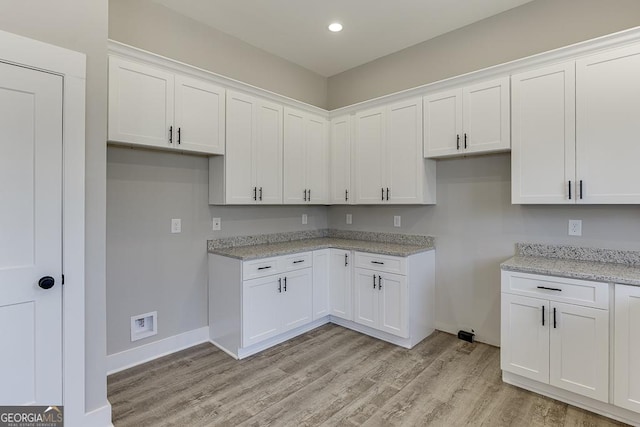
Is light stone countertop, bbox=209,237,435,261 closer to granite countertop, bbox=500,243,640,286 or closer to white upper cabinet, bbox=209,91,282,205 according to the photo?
white upper cabinet, bbox=209,91,282,205

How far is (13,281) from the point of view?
1.60 meters

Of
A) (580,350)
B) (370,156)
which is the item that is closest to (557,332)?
(580,350)

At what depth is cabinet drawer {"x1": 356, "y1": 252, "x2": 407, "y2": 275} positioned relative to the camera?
9.80 ft

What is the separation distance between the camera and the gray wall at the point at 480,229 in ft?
8.61

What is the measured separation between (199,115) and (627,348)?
339 cm

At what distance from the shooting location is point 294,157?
11.6ft

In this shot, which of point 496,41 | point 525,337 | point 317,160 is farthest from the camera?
point 317,160

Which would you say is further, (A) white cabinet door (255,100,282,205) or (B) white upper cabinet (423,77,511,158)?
(A) white cabinet door (255,100,282,205)

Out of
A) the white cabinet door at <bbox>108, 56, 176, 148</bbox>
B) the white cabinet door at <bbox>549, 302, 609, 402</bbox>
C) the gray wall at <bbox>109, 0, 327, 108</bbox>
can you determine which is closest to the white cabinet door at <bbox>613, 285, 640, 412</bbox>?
the white cabinet door at <bbox>549, 302, 609, 402</bbox>

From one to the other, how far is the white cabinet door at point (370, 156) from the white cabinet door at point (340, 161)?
0.43ft

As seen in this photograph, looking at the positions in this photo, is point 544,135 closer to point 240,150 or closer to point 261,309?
point 240,150

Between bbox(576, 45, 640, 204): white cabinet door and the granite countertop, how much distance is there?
1.54 feet

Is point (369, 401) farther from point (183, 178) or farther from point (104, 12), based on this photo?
point (104, 12)

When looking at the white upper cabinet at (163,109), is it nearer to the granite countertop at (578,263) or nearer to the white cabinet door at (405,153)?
the white cabinet door at (405,153)
